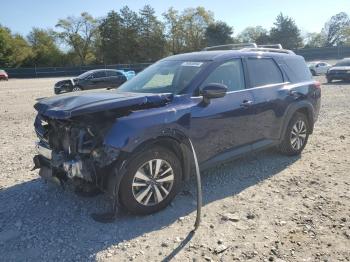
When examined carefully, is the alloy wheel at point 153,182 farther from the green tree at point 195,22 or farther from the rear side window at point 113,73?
the green tree at point 195,22

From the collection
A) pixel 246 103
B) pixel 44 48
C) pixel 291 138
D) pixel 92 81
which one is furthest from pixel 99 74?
pixel 44 48

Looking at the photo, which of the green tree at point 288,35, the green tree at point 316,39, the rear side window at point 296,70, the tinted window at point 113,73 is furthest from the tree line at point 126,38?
the rear side window at point 296,70

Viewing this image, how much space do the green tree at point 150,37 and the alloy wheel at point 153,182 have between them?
66656 millimetres

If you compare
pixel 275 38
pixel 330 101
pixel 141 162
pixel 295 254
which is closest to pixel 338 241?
pixel 295 254

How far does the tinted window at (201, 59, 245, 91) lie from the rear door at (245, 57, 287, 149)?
0.19 meters

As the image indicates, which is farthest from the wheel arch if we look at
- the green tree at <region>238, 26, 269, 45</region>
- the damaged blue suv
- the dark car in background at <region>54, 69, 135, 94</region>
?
the green tree at <region>238, 26, 269, 45</region>

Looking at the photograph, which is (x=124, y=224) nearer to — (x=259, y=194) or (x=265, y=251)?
(x=265, y=251)

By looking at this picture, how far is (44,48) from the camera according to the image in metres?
70.2

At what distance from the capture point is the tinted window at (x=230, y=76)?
5198 mm

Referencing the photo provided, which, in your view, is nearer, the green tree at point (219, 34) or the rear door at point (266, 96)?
the rear door at point (266, 96)

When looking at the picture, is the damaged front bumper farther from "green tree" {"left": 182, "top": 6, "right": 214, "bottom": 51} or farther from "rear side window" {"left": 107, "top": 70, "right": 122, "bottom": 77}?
"green tree" {"left": 182, "top": 6, "right": 214, "bottom": 51}

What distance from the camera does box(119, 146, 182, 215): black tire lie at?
4.19m

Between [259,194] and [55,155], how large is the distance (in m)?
2.64

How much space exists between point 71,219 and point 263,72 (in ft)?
11.7
